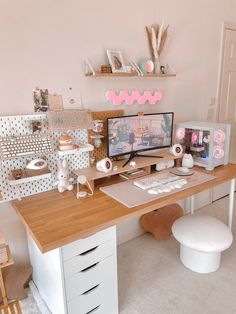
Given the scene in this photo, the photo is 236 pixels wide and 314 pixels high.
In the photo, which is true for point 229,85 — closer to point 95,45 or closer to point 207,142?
point 207,142

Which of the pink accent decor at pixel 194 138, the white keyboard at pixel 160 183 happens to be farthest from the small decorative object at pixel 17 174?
the pink accent decor at pixel 194 138

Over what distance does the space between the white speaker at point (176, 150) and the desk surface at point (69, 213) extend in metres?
0.41

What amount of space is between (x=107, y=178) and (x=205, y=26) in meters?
1.76

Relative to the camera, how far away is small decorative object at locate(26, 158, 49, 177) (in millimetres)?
1571

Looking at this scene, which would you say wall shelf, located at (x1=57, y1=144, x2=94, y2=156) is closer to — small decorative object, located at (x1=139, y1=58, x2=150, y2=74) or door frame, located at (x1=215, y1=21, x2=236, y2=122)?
small decorative object, located at (x1=139, y1=58, x2=150, y2=74)

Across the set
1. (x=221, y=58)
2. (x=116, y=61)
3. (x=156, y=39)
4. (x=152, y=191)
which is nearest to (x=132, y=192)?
(x=152, y=191)

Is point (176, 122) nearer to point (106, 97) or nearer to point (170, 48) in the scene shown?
point (170, 48)

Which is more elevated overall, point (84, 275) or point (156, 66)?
point (156, 66)

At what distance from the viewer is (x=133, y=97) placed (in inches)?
82.0

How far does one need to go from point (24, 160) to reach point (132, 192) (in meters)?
0.71

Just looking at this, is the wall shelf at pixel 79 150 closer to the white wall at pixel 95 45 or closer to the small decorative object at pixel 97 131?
the small decorative object at pixel 97 131

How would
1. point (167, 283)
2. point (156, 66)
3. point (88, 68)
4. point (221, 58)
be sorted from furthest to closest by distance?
point (221, 58) < point (156, 66) < point (167, 283) < point (88, 68)

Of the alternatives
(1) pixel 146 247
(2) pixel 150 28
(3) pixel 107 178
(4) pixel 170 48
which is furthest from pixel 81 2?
(1) pixel 146 247

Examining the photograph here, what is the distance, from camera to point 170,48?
2.25m
